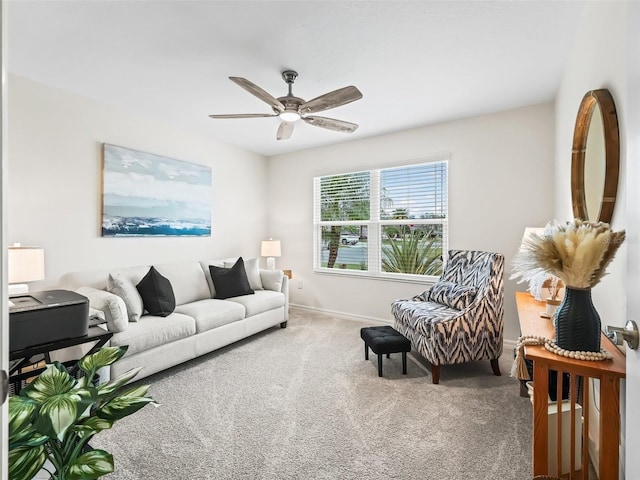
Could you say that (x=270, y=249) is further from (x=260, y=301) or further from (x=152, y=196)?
(x=152, y=196)

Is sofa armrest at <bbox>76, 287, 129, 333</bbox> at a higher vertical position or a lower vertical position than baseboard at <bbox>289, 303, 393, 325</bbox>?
higher

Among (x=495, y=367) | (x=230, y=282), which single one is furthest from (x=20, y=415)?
(x=230, y=282)

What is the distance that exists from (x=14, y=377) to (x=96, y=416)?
1.84 m

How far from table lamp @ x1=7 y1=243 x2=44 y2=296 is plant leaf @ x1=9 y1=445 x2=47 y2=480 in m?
2.17

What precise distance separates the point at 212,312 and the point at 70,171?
6.17 feet

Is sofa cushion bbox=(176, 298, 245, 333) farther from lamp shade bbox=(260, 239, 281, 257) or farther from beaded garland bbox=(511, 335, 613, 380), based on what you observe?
beaded garland bbox=(511, 335, 613, 380)

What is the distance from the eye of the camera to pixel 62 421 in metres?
0.69

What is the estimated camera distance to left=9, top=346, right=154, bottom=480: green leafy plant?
690mm

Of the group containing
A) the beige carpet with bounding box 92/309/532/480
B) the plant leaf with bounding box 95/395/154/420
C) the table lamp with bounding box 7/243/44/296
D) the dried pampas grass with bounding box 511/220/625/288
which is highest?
the dried pampas grass with bounding box 511/220/625/288

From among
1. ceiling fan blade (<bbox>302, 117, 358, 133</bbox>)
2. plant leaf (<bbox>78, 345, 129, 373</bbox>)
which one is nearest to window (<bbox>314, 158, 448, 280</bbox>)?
ceiling fan blade (<bbox>302, 117, 358, 133</bbox>)

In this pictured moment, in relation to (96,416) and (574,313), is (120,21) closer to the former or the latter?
(96,416)

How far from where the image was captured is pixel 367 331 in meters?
3.01

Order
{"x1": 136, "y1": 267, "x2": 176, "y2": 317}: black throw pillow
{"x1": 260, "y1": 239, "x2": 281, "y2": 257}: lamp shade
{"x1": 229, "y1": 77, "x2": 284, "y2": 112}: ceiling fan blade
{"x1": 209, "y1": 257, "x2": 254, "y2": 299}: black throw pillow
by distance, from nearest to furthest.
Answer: {"x1": 229, "y1": 77, "x2": 284, "y2": 112}: ceiling fan blade < {"x1": 136, "y1": 267, "x2": 176, "y2": 317}: black throw pillow < {"x1": 209, "y1": 257, "x2": 254, "y2": 299}: black throw pillow < {"x1": 260, "y1": 239, "x2": 281, "y2": 257}: lamp shade

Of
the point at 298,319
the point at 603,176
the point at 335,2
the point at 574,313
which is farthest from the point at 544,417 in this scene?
the point at 298,319
